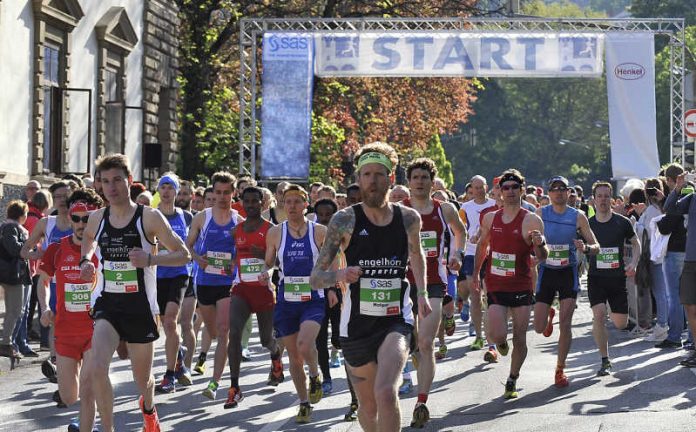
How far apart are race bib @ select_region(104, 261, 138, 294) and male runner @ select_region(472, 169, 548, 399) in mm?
3955

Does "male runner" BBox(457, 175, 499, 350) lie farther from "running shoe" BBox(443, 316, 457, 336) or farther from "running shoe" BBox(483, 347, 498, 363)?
"running shoe" BBox(443, 316, 457, 336)

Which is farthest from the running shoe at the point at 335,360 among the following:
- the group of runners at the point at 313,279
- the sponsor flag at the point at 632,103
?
the sponsor flag at the point at 632,103

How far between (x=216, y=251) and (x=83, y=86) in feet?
47.6

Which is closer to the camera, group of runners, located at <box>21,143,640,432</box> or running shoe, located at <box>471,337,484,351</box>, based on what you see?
group of runners, located at <box>21,143,640,432</box>

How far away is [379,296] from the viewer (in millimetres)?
7625

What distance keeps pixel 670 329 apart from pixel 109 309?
346 inches

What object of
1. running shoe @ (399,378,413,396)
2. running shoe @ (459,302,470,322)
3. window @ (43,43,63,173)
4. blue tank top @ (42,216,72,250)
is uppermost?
window @ (43,43,63,173)

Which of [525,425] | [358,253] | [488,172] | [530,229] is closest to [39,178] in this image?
[530,229]

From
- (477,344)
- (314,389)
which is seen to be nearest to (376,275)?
(314,389)

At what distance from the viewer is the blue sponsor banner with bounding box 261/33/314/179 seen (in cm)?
2375

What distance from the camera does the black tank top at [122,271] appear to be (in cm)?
845

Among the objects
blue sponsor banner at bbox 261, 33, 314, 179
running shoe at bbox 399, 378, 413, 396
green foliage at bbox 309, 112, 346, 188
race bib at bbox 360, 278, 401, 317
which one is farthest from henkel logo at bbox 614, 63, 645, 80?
race bib at bbox 360, 278, 401, 317

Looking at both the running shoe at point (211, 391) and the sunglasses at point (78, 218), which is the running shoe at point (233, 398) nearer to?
the running shoe at point (211, 391)

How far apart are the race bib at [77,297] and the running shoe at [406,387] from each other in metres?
3.21
